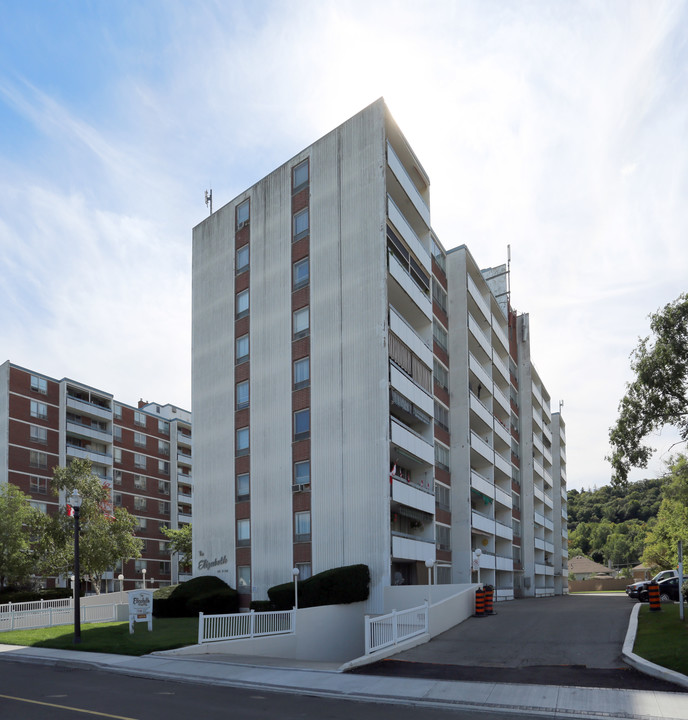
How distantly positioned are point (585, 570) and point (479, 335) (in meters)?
90.2

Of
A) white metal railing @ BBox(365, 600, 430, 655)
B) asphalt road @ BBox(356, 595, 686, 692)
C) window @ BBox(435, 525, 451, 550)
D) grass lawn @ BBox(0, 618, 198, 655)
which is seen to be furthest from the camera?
window @ BBox(435, 525, 451, 550)

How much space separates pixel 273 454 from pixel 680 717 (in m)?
30.6

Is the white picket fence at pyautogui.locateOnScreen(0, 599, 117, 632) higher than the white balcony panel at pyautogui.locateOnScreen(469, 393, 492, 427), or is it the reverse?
the white balcony panel at pyautogui.locateOnScreen(469, 393, 492, 427)

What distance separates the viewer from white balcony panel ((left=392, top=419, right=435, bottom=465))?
38.2 metres

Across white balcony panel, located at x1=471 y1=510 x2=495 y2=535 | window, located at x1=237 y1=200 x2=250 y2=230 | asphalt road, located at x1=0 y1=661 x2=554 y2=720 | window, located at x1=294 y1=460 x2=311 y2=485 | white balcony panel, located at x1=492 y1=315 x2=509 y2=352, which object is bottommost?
asphalt road, located at x1=0 y1=661 x2=554 y2=720

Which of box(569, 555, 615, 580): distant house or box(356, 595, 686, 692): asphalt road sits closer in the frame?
box(356, 595, 686, 692): asphalt road

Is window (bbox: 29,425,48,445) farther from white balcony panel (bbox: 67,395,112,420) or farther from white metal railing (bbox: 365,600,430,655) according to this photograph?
white metal railing (bbox: 365,600,430,655)

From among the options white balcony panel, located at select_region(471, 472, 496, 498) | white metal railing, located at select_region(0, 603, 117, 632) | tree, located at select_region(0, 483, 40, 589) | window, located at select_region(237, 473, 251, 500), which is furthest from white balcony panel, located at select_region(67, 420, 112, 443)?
white balcony panel, located at select_region(471, 472, 496, 498)

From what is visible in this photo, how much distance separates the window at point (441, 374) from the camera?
4841 centimetres

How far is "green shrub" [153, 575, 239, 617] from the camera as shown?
3912 centimetres

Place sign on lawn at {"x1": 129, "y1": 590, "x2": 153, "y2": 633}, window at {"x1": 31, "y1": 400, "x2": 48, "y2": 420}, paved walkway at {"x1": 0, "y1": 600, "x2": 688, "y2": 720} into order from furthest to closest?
window at {"x1": 31, "y1": 400, "x2": 48, "y2": 420} → sign on lawn at {"x1": 129, "y1": 590, "x2": 153, "y2": 633} → paved walkway at {"x1": 0, "y1": 600, "x2": 688, "y2": 720}

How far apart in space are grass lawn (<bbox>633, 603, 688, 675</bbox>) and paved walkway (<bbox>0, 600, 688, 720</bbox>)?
2941 millimetres

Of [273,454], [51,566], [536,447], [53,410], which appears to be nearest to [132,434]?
[53,410]

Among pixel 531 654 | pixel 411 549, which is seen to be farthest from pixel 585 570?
pixel 531 654
